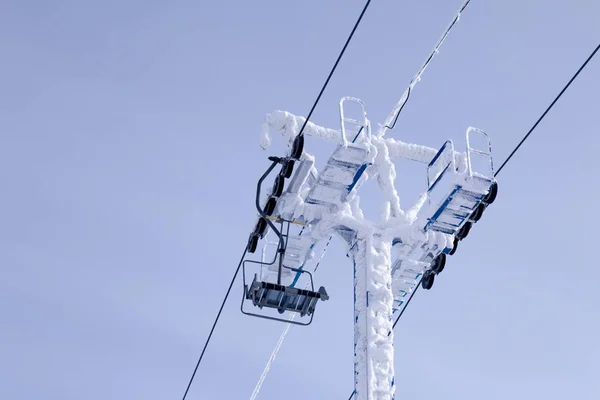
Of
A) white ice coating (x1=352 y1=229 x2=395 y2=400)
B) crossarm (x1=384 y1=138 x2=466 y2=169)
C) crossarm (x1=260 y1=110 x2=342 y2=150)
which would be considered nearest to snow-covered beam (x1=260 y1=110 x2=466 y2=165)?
crossarm (x1=260 y1=110 x2=342 y2=150)

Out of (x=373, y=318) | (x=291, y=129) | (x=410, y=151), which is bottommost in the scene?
(x=373, y=318)

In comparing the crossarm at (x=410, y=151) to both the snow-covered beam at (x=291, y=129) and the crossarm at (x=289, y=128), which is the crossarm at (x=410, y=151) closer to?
the snow-covered beam at (x=291, y=129)

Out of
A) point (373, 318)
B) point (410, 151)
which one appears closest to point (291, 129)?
point (410, 151)

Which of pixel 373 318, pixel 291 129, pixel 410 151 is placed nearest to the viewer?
pixel 373 318

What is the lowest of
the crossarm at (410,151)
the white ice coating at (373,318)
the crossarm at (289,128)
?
the white ice coating at (373,318)

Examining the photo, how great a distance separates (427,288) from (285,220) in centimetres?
324

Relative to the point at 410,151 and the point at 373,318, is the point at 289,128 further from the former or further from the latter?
the point at 373,318

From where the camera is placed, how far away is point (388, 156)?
50.5ft

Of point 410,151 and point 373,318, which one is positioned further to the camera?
point 410,151

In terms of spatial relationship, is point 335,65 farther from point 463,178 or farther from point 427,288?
point 427,288

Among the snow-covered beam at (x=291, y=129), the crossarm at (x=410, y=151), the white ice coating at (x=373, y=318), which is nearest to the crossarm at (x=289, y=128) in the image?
the snow-covered beam at (x=291, y=129)

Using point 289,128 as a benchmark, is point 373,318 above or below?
below

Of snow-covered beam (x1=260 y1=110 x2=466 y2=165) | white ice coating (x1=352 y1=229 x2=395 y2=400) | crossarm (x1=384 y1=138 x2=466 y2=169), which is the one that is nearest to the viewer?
Result: white ice coating (x1=352 y1=229 x2=395 y2=400)

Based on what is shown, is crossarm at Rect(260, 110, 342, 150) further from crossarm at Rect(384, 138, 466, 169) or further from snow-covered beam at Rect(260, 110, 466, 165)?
crossarm at Rect(384, 138, 466, 169)
